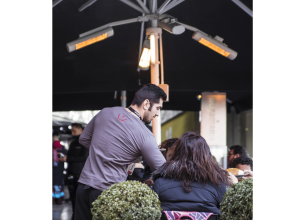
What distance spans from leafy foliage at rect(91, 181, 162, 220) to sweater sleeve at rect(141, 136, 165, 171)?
40cm

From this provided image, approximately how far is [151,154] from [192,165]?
27 cm

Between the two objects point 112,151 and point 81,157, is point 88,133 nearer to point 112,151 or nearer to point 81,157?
point 112,151

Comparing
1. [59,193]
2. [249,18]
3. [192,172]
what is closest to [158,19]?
[249,18]

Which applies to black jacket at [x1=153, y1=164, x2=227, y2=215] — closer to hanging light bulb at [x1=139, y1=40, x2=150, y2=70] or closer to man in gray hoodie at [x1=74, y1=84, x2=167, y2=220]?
man in gray hoodie at [x1=74, y1=84, x2=167, y2=220]

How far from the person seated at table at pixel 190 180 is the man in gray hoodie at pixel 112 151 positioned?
12cm

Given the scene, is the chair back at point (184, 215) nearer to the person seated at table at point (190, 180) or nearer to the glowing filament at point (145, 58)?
the person seated at table at point (190, 180)

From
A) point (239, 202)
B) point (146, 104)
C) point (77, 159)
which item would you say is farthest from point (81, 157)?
point (239, 202)

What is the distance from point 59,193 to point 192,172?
606 cm

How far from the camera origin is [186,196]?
6.50ft

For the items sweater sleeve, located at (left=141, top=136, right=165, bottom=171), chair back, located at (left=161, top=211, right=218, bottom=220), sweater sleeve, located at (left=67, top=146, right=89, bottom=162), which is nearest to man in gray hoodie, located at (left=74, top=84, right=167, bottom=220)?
sweater sleeve, located at (left=141, top=136, right=165, bottom=171)

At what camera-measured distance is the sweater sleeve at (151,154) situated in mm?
2133

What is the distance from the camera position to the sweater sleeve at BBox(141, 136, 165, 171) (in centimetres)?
213

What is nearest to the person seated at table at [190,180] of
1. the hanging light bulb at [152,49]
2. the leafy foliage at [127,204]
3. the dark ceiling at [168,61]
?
the leafy foliage at [127,204]
